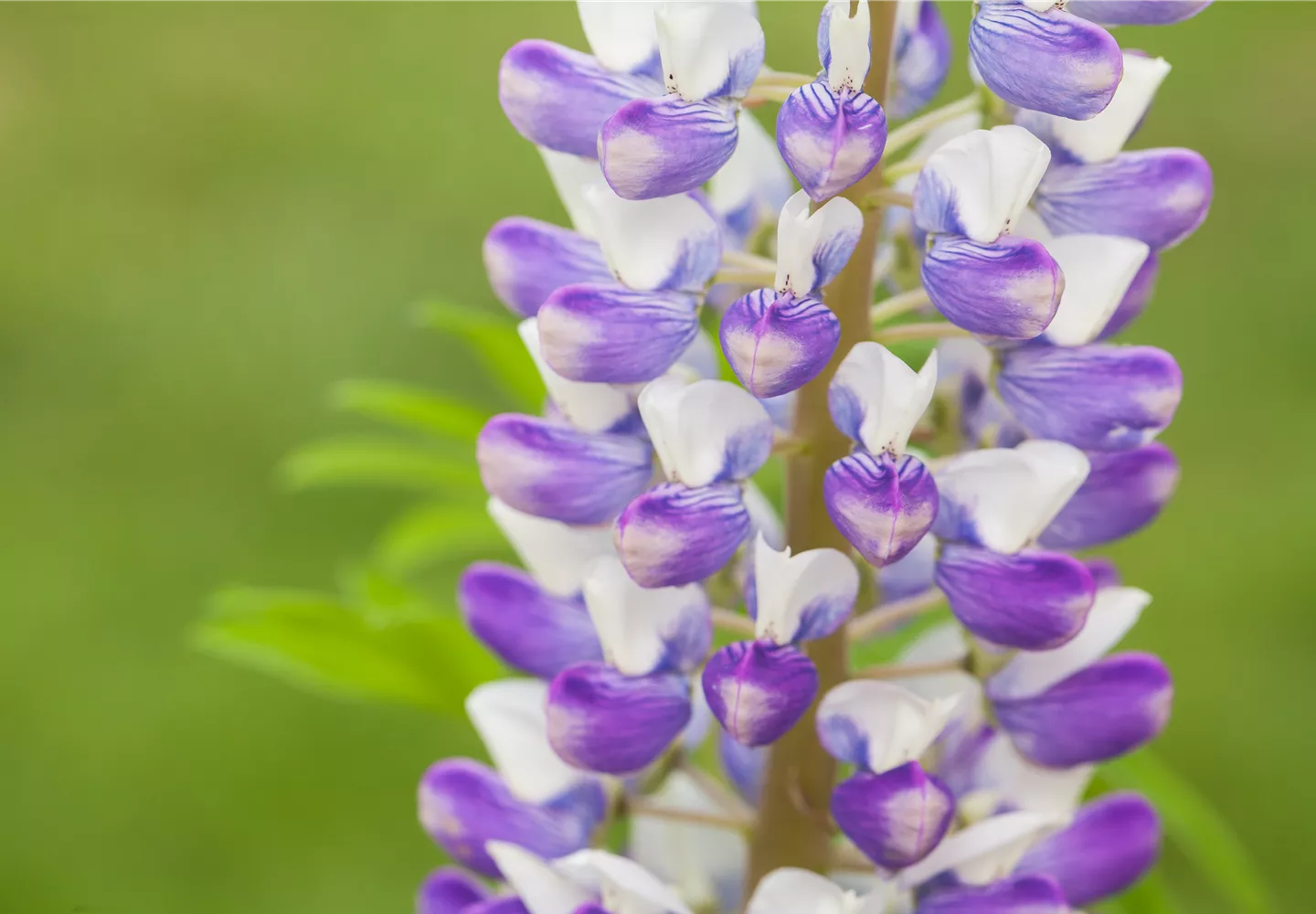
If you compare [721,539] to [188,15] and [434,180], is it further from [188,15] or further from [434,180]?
[188,15]

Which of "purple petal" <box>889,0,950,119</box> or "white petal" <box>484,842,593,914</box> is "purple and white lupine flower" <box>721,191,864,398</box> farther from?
"white petal" <box>484,842,593,914</box>

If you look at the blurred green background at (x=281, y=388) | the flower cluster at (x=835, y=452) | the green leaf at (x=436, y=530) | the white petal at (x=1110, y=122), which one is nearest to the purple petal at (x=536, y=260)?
the flower cluster at (x=835, y=452)

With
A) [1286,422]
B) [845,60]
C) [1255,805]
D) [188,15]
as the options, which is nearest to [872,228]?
[845,60]

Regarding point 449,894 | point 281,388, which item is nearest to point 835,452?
point 449,894

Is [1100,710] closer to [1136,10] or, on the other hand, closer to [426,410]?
[1136,10]

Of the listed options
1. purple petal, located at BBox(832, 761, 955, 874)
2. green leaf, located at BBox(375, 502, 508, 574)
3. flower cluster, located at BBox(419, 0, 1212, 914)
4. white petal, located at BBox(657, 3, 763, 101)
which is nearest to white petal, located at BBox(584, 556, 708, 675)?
flower cluster, located at BBox(419, 0, 1212, 914)

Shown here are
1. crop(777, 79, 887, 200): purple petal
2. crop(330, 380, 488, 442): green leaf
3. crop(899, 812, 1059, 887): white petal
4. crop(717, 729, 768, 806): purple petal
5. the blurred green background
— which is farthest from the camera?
the blurred green background
